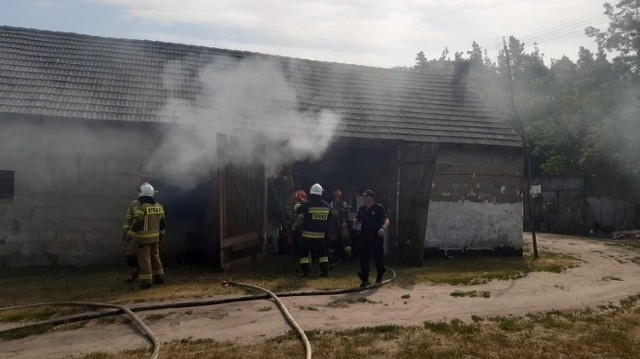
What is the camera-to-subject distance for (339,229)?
36.1 ft

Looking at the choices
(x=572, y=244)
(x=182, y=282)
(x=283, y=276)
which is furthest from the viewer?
(x=572, y=244)

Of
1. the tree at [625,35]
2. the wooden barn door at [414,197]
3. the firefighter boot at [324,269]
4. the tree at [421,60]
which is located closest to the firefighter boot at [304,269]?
the firefighter boot at [324,269]

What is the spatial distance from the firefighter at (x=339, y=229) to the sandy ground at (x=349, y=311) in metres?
3.12

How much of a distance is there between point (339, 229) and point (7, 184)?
7.00m

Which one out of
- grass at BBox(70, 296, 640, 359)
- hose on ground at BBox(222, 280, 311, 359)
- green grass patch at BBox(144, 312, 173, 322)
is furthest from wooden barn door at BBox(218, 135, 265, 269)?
grass at BBox(70, 296, 640, 359)

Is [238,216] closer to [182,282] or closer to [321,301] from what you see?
[182,282]

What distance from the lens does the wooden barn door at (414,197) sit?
10648 mm

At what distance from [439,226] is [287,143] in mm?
4341

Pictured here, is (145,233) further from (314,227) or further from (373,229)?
(373,229)

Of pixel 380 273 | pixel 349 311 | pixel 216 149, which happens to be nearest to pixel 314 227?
pixel 380 273

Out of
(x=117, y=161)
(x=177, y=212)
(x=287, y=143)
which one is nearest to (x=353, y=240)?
(x=287, y=143)

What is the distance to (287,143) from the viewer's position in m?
11.2

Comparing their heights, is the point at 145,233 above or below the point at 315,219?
below

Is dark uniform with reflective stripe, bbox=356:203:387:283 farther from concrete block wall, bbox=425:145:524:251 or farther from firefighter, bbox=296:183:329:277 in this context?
concrete block wall, bbox=425:145:524:251
